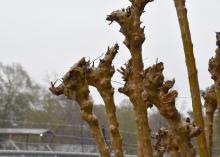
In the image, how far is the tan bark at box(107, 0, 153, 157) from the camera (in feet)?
4.09

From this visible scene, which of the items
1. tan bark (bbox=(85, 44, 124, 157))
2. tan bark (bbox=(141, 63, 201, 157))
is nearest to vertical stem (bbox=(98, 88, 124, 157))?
tan bark (bbox=(85, 44, 124, 157))

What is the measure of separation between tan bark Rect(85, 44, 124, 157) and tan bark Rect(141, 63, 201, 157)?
0.31m

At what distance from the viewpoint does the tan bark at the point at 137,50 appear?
4.09 feet

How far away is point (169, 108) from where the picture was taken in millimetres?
1075

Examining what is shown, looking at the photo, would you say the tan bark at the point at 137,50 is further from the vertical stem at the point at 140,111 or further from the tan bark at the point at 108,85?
the tan bark at the point at 108,85

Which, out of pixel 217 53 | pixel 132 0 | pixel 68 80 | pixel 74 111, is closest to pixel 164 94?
pixel 217 53

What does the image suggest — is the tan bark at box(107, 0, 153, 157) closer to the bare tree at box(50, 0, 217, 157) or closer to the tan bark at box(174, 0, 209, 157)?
the bare tree at box(50, 0, 217, 157)

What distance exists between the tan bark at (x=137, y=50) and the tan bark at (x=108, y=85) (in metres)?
0.12

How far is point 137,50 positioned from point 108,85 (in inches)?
11.0

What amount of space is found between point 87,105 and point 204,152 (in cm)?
47

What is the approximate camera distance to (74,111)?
129 feet

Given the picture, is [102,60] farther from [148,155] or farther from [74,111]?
[74,111]

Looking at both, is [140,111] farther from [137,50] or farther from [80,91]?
[80,91]

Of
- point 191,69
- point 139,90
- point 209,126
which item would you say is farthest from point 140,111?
point 209,126
